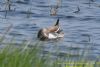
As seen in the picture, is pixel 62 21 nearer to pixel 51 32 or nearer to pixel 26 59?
pixel 51 32

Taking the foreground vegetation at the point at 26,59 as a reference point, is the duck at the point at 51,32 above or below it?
below

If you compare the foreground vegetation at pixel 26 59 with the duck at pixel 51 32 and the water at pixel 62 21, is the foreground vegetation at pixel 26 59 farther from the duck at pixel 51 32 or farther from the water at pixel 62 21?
the duck at pixel 51 32

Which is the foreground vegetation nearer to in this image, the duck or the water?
the water

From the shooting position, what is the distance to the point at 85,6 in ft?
77.5

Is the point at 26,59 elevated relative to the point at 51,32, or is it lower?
elevated

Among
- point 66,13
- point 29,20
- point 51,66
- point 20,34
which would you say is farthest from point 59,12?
point 51,66

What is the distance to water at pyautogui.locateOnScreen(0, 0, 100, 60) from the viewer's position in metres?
17.3

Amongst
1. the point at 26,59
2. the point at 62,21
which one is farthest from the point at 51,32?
the point at 26,59

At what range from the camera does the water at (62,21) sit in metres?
17.3

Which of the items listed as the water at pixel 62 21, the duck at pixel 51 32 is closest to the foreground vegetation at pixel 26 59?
the water at pixel 62 21

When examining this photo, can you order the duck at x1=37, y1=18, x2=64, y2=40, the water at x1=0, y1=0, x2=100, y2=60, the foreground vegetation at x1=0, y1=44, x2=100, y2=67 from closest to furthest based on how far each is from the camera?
the foreground vegetation at x1=0, y1=44, x2=100, y2=67
the water at x1=0, y1=0, x2=100, y2=60
the duck at x1=37, y1=18, x2=64, y2=40

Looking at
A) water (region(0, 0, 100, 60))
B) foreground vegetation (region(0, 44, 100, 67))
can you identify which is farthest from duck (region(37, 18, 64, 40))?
foreground vegetation (region(0, 44, 100, 67))

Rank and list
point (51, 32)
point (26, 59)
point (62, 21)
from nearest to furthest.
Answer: point (26, 59)
point (51, 32)
point (62, 21)

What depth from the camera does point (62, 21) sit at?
21047 millimetres
